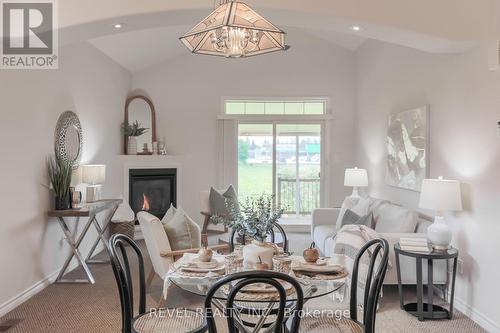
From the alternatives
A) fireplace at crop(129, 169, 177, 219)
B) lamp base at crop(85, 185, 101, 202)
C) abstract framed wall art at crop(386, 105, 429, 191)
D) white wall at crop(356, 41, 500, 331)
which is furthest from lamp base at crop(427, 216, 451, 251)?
fireplace at crop(129, 169, 177, 219)

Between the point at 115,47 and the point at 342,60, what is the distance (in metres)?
3.90

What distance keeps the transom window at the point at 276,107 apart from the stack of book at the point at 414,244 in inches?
164

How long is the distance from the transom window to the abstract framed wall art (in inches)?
86.5

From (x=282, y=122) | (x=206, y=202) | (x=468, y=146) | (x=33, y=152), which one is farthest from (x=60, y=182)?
(x=282, y=122)

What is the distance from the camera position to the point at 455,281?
3.83 m

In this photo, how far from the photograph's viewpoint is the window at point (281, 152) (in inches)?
298

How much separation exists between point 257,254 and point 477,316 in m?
2.28

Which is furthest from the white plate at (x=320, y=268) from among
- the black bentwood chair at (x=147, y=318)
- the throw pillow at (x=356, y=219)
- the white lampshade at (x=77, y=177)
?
the white lampshade at (x=77, y=177)

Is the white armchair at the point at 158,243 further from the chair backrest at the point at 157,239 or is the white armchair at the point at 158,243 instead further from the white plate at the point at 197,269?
the white plate at the point at 197,269

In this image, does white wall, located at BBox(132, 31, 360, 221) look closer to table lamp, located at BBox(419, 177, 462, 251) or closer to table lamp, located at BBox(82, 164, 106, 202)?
table lamp, located at BBox(82, 164, 106, 202)

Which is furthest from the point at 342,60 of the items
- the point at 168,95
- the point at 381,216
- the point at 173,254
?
the point at 173,254

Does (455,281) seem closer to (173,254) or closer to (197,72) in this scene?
(173,254)

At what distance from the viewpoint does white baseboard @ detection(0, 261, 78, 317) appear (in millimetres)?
3634

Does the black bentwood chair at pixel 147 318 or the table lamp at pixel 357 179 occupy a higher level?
the table lamp at pixel 357 179
